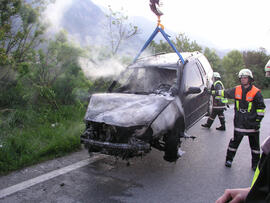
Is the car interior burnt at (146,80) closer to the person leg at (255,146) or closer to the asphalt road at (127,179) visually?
the asphalt road at (127,179)

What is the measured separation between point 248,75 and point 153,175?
2296 millimetres

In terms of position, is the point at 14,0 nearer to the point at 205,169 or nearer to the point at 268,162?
the point at 205,169

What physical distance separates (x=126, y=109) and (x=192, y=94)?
1.85 m

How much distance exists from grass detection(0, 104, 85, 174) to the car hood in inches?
45.2

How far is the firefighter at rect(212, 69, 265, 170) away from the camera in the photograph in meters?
4.37

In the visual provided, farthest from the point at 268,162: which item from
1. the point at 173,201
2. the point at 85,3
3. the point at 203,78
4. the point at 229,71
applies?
the point at 229,71

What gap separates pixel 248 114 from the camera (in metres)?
4.41

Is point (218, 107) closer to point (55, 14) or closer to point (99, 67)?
point (99, 67)

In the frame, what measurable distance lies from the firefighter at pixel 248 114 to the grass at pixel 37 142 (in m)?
2.96

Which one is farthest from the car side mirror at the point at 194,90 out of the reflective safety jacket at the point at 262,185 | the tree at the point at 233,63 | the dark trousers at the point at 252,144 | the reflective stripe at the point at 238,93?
the tree at the point at 233,63

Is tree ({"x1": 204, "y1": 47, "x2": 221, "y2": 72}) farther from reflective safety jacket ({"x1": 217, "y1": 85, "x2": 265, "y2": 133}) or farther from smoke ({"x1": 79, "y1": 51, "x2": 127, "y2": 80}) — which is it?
reflective safety jacket ({"x1": 217, "y1": 85, "x2": 265, "y2": 133})

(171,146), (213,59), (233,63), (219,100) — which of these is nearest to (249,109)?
(171,146)

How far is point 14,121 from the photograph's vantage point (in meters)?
5.66

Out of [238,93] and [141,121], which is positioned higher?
[238,93]
